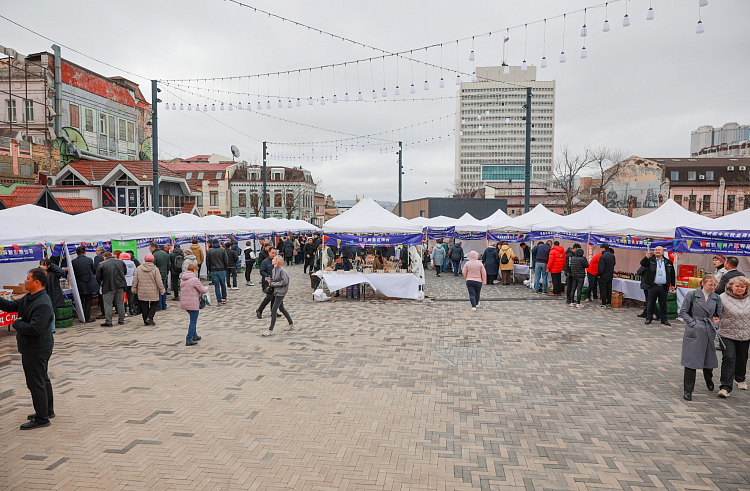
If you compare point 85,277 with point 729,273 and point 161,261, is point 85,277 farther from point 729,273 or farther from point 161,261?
point 729,273

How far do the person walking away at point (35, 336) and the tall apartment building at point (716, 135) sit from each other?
137 meters

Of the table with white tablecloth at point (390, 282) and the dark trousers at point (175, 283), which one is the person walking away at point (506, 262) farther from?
the dark trousers at point (175, 283)

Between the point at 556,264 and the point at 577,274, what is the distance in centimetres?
174

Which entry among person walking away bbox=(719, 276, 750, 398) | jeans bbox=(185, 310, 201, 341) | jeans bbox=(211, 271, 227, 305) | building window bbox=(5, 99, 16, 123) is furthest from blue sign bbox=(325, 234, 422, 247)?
building window bbox=(5, 99, 16, 123)

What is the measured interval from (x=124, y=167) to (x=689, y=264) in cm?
2663

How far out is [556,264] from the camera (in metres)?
13.7

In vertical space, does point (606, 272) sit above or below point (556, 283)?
above

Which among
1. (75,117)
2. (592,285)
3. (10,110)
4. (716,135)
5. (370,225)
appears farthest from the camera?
(716,135)

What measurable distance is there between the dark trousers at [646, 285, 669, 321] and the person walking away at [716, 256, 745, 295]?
1682 mm

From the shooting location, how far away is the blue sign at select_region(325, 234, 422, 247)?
13.1 meters

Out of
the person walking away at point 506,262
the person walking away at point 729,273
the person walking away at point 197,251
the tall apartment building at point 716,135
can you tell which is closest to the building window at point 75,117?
the person walking away at point 197,251

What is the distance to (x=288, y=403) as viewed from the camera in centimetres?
552

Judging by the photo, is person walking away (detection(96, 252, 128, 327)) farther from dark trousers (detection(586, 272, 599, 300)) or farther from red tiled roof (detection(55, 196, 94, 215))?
red tiled roof (detection(55, 196, 94, 215))

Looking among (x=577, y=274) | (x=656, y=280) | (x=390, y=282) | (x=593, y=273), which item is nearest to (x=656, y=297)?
(x=656, y=280)
